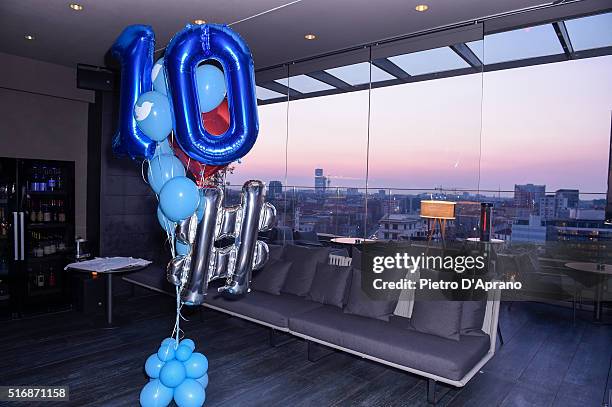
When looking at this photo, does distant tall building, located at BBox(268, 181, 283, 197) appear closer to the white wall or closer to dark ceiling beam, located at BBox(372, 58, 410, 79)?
dark ceiling beam, located at BBox(372, 58, 410, 79)

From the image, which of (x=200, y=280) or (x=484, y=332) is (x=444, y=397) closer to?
(x=484, y=332)

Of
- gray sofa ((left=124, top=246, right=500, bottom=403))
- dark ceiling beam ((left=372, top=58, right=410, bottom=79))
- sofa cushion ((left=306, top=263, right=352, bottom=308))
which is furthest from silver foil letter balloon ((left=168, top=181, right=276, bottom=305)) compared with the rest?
dark ceiling beam ((left=372, top=58, right=410, bottom=79))

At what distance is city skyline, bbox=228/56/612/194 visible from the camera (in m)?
5.29

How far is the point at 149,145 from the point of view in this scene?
7.41 feet

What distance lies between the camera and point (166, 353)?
2.50 m

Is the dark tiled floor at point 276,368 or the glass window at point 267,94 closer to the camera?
the dark tiled floor at point 276,368

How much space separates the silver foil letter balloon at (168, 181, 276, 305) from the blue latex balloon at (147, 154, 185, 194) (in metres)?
0.23

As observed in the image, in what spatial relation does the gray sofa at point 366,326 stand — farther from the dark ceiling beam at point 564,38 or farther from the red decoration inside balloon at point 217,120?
the dark ceiling beam at point 564,38

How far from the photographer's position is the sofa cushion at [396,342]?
9.21 ft

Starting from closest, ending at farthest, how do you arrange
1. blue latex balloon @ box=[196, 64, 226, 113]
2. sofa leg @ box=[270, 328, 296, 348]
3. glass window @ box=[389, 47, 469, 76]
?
blue latex balloon @ box=[196, 64, 226, 113]
sofa leg @ box=[270, 328, 296, 348]
glass window @ box=[389, 47, 469, 76]

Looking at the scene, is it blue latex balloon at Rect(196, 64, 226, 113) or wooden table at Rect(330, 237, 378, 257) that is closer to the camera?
blue latex balloon at Rect(196, 64, 226, 113)

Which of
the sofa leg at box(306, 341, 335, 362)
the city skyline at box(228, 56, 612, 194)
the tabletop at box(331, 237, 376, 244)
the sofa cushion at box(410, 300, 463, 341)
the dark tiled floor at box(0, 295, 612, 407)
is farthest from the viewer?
the tabletop at box(331, 237, 376, 244)

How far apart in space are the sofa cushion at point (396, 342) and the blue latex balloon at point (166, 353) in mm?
1326

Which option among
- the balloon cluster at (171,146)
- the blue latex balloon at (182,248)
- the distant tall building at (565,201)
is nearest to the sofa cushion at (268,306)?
the blue latex balloon at (182,248)
